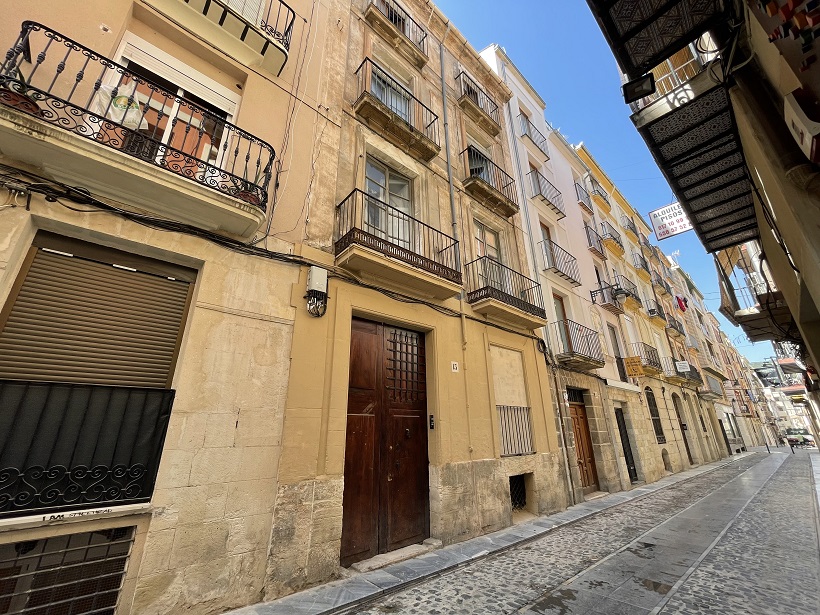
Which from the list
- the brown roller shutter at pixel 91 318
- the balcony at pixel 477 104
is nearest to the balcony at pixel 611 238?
the balcony at pixel 477 104

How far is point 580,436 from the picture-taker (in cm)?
1007

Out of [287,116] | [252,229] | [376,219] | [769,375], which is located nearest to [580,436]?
[376,219]

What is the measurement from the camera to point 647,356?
562 inches

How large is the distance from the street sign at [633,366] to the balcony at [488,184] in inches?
299

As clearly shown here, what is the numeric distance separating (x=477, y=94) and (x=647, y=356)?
1281 centimetres

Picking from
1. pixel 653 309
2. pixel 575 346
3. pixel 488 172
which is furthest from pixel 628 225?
pixel 488 172

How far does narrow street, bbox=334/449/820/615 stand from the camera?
3.48m

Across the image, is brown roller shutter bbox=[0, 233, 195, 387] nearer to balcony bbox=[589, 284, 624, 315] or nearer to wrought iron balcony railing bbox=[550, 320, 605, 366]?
wrought iron balcony railing bbox=[550, 320, 605, 366]

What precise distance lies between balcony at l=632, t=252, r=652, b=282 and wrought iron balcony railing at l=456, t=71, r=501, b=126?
11796 mm

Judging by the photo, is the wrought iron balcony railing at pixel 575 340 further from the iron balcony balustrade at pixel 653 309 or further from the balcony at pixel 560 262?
the iron balcony balustrade at pixel 653 309

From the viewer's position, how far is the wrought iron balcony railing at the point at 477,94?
1039 cm

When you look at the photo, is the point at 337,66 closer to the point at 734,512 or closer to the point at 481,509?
the point at 481,509

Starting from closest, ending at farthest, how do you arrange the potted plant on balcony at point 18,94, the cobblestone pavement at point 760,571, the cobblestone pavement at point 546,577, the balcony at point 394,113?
the potted plant on balcony at point 18,94 → the cobblestone pavement at point 760,571 → the cobblestone pavement at point 546,577 → the balcony at point 394,113

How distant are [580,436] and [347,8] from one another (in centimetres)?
1309
